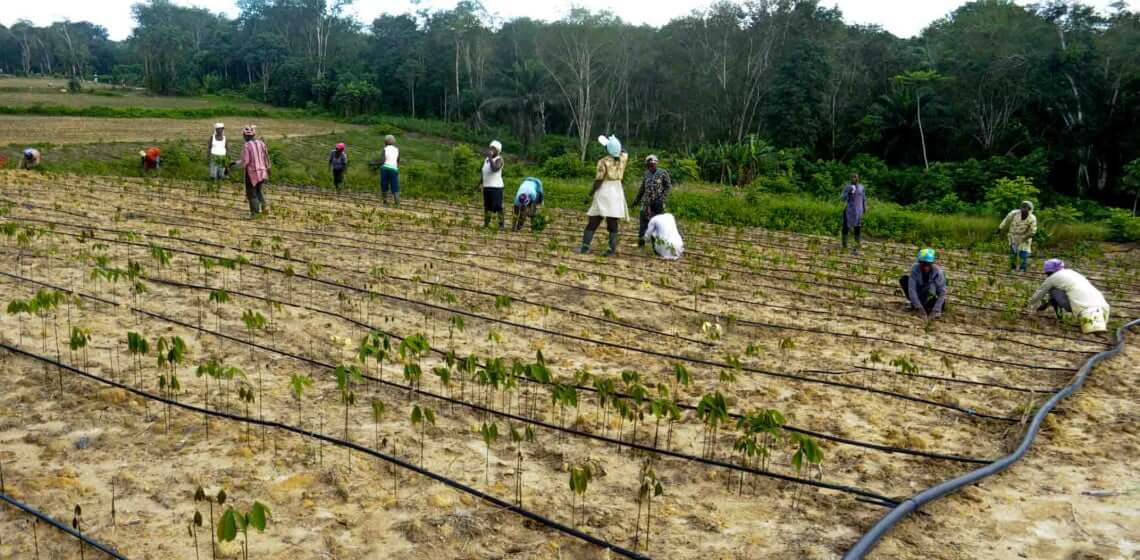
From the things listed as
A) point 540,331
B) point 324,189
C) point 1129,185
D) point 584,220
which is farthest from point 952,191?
point 540,331

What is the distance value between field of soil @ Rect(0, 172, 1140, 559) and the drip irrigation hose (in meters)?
0.04

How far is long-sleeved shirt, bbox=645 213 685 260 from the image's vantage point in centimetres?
1038

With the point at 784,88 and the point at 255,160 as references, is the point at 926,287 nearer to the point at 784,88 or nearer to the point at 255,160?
the point at 255,160

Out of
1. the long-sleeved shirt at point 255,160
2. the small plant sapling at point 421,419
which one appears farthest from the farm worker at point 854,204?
the small plant sapling at point 421,419

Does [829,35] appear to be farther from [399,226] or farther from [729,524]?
[729,524]

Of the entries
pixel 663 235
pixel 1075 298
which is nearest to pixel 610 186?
pixel 663 235

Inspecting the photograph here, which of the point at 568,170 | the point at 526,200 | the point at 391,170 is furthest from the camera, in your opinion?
the point at 568,170

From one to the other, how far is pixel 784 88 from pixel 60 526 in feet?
113

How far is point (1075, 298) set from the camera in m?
7.96

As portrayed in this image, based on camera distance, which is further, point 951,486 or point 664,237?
point 664,237

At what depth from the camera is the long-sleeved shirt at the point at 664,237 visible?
408 inches

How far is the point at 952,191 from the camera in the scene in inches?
1024

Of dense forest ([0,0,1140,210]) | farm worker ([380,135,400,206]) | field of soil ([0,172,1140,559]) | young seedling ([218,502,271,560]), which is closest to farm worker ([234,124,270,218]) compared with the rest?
field of soil ([0,172,1140,559])

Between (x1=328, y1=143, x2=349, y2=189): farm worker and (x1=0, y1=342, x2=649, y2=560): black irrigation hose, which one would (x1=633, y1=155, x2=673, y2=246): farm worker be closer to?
(x1=0, y1=342, x2=649, y2=560): black irrigation hose
